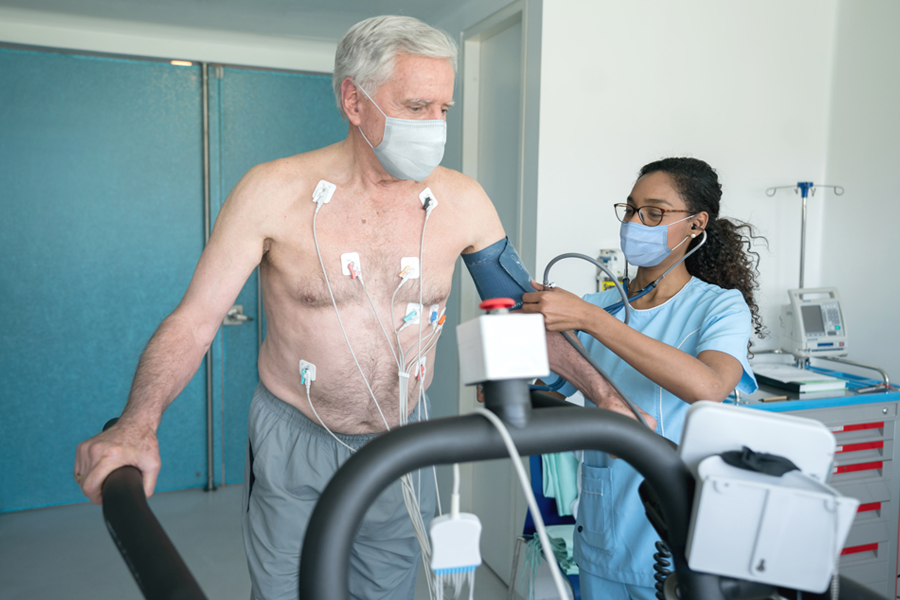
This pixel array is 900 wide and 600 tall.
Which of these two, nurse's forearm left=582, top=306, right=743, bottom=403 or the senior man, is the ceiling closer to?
the senior man

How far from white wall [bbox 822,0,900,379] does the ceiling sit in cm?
179

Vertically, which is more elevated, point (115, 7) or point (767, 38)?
point (115, 7)

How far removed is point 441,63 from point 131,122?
2.76 meters

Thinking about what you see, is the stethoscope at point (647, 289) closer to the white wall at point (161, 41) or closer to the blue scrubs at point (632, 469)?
the blue scrubs at point (632, 469)

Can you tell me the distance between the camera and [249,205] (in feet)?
4.22

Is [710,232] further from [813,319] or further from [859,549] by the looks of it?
[859,549]

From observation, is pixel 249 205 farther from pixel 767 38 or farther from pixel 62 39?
pixel 62 39

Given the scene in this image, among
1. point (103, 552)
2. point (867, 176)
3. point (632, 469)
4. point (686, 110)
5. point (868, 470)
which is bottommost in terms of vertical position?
point (103, 552)

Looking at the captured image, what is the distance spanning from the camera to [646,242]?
1.59 m

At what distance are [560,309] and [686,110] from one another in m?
1.71

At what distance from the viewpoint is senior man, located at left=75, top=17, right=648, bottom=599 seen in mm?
1286

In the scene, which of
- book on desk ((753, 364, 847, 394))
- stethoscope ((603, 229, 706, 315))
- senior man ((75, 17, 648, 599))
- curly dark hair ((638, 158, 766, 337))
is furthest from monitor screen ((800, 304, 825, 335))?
senior man ((75, 17, 648, 599))

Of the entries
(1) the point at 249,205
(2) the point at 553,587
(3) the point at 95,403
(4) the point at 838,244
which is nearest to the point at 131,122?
(3) the point at 95,403

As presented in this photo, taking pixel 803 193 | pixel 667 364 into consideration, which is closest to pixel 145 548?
pixel 667 364
